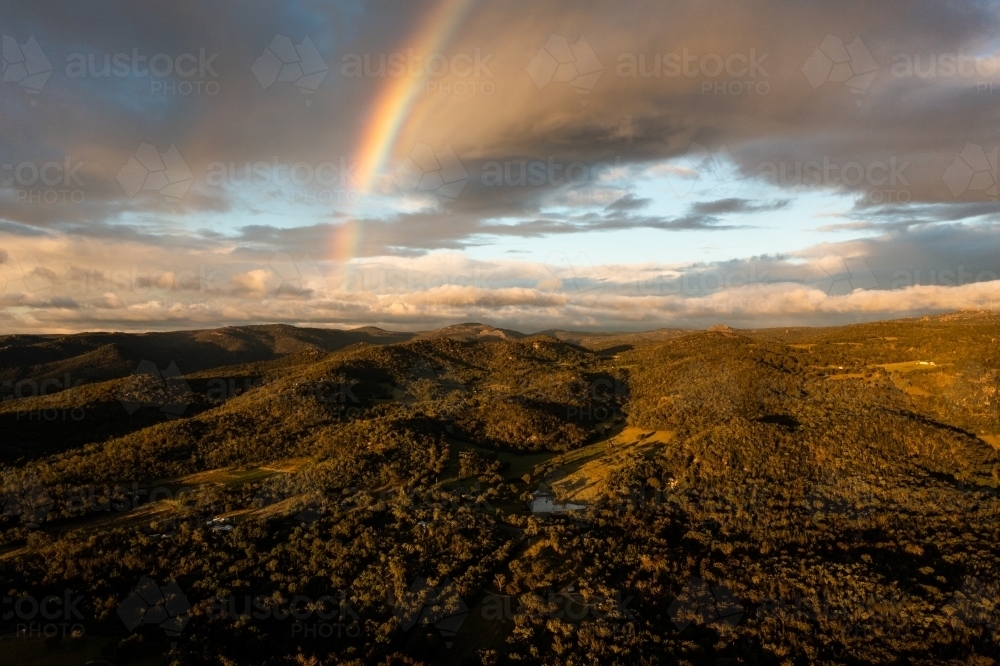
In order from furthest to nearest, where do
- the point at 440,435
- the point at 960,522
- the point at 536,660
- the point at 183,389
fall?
the point at 183,389, the point at 440,435, the point at 960,522, the point at 536,660

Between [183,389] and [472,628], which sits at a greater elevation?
[183,389]

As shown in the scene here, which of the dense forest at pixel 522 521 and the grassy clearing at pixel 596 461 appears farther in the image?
the grassy clearing at pixel 596 461

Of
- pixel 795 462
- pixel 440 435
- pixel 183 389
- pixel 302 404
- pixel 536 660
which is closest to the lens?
pixel 536 660

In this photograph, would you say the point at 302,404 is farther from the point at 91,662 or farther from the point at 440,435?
the point at 91,662

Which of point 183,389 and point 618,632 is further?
point 183,389

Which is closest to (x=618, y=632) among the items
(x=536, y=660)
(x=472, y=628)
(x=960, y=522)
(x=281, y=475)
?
(x=536, y=660)

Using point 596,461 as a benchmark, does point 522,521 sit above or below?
above

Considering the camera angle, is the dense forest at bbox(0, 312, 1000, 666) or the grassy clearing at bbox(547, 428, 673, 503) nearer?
the dense forest at bbox(0, 312, 1000, 666)

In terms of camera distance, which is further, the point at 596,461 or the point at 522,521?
the point at 596,461
